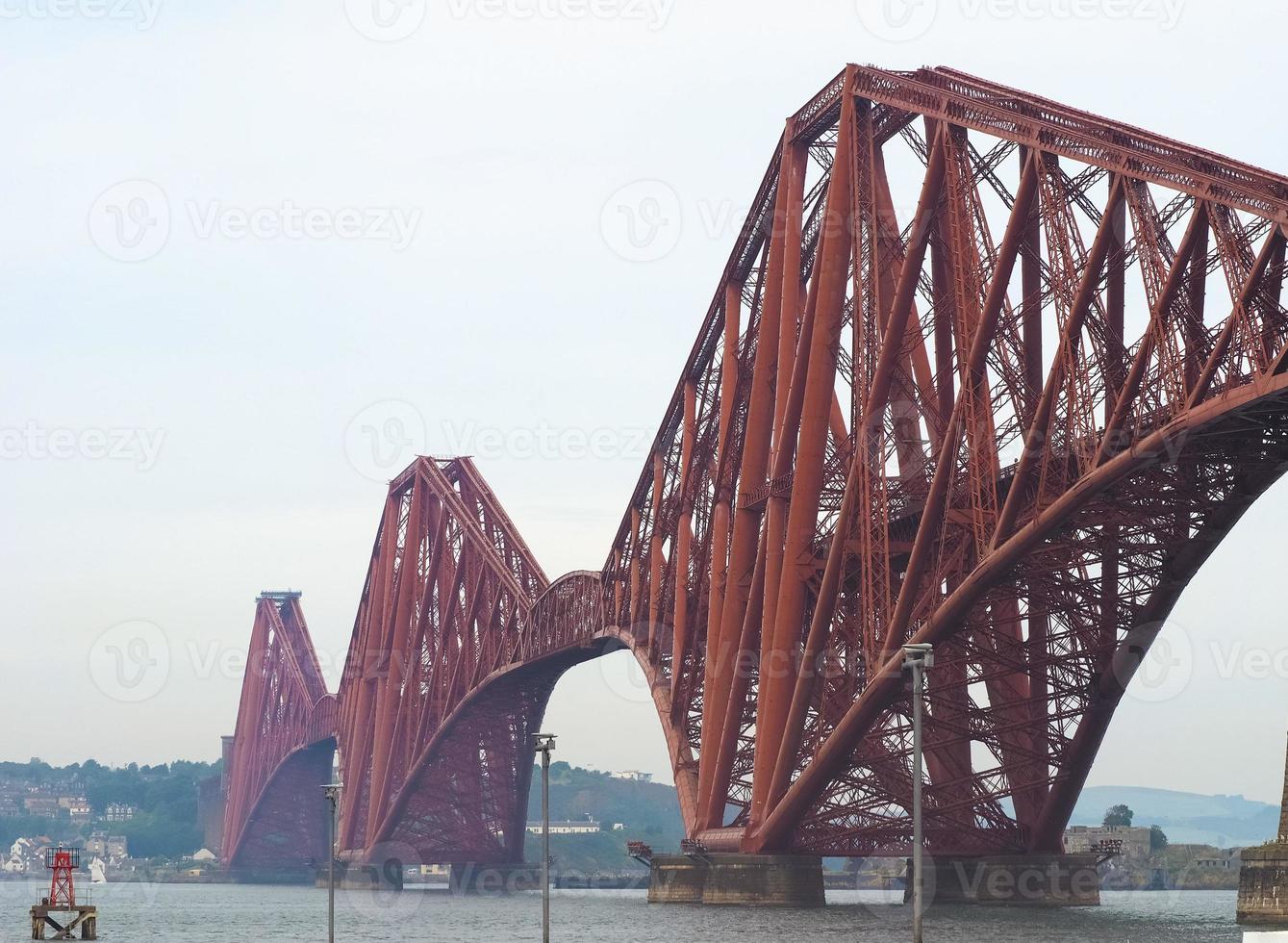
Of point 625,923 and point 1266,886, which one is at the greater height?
point 1266,886

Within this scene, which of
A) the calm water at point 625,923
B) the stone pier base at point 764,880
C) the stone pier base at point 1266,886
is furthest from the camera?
the stone pier base at point 764,880

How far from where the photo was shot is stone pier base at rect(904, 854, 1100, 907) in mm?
82688

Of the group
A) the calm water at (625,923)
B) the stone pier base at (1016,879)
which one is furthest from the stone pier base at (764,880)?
the stone pier base at (1016,879)

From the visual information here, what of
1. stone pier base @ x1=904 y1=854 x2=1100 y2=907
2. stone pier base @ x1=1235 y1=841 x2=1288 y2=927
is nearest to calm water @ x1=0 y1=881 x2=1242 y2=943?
stone pier base @ x1=904 y1=854 x2=1100 y2=907

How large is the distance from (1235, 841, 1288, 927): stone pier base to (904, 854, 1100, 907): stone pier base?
7.55 meters

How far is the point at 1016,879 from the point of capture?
8281 centimetres

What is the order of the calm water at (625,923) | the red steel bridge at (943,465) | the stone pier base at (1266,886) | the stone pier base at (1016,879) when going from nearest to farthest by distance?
the red steel bridge at (943,465)
the calm water at (625,923)
the stone pier base at (1266,886)
the stone pier base at (1016,879)

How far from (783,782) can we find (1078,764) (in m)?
11.2

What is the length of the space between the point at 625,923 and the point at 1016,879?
18.8 m

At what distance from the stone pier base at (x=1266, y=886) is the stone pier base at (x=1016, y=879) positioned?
24.8ft

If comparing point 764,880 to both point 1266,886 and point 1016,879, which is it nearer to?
point 1016,879

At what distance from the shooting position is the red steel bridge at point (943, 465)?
55469mm

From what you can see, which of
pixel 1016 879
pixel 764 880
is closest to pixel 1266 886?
pixel 1016 879

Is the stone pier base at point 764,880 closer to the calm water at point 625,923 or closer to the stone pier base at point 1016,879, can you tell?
the calm water at point 625,923
